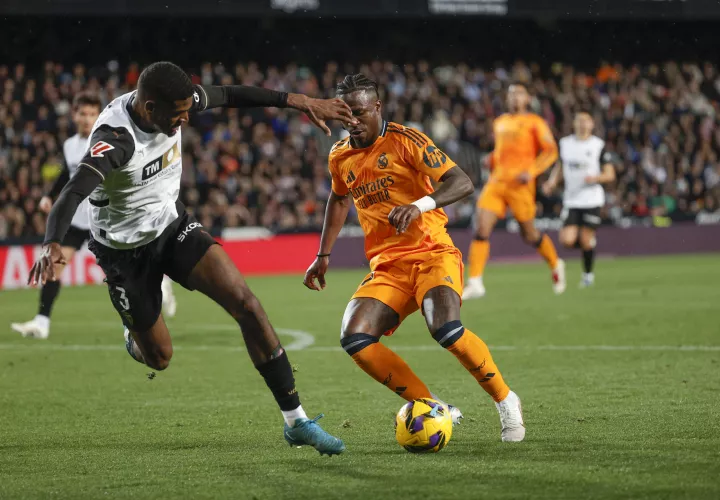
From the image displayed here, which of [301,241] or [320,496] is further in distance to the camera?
[301,241]

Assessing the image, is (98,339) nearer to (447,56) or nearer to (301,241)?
(301,241)

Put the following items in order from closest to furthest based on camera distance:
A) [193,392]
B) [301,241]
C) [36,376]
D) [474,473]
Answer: [474,473] < [193,392] < [36,376] < [301,241]

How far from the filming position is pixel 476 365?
611 centimetres

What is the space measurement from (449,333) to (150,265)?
69.9 inches

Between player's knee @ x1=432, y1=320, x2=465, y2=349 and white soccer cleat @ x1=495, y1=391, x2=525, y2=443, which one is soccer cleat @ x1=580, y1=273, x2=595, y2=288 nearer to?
white soccer cleat @ x1=495, y1=391, x2=525, y2=443

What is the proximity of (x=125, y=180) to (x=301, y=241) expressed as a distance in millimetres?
17075

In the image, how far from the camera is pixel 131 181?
6055 mm

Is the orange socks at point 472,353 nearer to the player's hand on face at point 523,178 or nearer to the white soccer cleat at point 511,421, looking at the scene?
the white soccer cleat at point 511,421

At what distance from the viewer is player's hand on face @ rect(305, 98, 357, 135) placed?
6.09 meters

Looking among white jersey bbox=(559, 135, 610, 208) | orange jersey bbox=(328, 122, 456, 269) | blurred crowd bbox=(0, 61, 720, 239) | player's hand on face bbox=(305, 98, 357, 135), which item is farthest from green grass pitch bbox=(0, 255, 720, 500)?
blurred crowd bbox=(0, 61, 720, 239)

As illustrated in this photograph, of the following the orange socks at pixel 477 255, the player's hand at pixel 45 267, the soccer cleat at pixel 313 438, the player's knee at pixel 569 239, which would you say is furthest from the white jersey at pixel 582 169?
the player's hand at pixel 45 267

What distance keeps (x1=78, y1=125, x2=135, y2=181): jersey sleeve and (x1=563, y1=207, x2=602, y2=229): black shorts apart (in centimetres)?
1244

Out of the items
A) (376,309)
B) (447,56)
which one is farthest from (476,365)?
(447,56)

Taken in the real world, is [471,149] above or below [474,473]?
below
